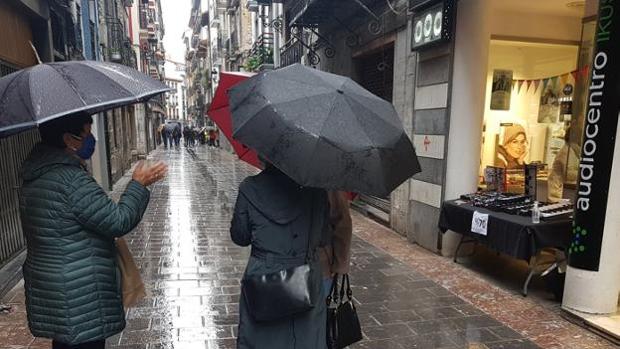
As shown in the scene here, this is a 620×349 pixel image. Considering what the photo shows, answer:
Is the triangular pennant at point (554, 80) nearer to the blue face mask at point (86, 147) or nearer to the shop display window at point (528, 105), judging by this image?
the shop display window at point (528, 105)

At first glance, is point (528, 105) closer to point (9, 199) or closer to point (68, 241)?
point (68, 241)

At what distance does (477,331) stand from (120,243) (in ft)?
10.8

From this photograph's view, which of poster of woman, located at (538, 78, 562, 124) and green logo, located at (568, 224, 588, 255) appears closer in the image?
green logo, located at (568, 224, 588, 255)

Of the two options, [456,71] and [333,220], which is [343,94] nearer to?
[333,220]

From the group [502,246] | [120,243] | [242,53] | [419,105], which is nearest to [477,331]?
[502,246]

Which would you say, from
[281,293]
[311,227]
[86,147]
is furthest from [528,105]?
[86,147]

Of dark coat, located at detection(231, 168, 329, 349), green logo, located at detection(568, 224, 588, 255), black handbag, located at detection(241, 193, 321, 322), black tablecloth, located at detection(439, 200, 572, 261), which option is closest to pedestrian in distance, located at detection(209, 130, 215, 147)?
black tablecloth, located at detection(439, 200, 572, 261)

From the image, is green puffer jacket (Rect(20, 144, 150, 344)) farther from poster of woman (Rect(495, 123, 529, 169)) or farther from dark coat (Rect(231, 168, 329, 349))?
poster of woman (Rect(495, 123, 529, 169))

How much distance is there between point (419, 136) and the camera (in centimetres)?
691

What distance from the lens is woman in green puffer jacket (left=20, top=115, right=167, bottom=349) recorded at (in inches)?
81.0

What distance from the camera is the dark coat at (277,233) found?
2180 mm

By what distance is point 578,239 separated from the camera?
164 inches

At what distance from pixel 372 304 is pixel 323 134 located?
320 cm

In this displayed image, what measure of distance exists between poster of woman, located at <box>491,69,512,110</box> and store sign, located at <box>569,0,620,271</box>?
4.08 metres
